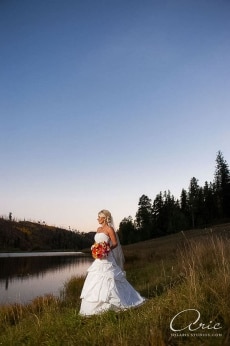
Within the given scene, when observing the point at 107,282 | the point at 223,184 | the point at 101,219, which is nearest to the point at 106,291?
the point at 107,282

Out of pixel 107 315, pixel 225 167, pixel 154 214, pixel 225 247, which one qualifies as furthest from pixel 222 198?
pixel 107 315

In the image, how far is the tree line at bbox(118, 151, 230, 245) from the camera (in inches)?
3037

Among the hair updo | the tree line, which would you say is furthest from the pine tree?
the hair updo

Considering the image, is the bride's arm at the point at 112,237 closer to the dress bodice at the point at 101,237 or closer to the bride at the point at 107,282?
the bride at the point at 107,282

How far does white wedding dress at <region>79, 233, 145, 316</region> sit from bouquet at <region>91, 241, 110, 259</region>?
0.12m

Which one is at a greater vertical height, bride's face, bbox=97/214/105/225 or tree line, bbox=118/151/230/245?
tree line, bbox=118/151/230/245

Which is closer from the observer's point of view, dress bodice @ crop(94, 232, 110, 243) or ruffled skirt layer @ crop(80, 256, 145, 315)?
ruffled skirt layer @ crop(80, 256, 145, 315)

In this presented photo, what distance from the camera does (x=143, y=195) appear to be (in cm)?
9881

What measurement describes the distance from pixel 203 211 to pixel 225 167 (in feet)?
49.3

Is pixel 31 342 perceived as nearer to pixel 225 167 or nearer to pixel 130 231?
pixel 225 167

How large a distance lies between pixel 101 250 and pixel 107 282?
0.84 m

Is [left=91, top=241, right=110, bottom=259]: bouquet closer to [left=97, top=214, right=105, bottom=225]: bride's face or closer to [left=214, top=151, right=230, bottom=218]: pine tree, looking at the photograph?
[left=97, top=214, right=105, bottom=225]: bride's face

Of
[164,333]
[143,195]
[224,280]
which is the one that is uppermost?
[143,195]

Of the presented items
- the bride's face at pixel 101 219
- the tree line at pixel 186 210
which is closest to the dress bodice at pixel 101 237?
the bride's face at pixel 101 219
